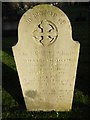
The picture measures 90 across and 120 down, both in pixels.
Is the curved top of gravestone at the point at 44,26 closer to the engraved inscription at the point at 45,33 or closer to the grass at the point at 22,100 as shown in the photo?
the engraved inscription at the point at 45,33

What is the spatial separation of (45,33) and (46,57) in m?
0.45

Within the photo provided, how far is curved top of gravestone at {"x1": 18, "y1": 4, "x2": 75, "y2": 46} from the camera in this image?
639 cm

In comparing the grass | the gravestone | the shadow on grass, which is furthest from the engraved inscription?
the shadow on grass

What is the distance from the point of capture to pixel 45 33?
657 cm

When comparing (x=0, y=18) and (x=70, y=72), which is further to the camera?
(x=0, y=18)

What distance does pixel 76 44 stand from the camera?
21.3 ft

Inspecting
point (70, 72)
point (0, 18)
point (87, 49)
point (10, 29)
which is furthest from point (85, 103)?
point (0, 18)

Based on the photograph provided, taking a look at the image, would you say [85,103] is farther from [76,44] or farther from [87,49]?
[87,49]

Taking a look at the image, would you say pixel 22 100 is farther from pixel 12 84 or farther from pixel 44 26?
pixel 44 26

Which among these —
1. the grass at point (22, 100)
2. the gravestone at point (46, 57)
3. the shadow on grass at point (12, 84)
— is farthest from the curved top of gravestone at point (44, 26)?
the shadow on grass at point (12, 84)

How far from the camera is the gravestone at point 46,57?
21.1 feet

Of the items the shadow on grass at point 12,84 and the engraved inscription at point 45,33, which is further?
the shadow on grass at point 12,84

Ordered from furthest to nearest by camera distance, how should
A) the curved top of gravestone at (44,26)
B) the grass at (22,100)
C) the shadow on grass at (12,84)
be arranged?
the shadow on grass at (12,84) < the grass at (22,100) < the curved top of gravestone at (44,26)

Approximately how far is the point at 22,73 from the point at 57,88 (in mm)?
747
